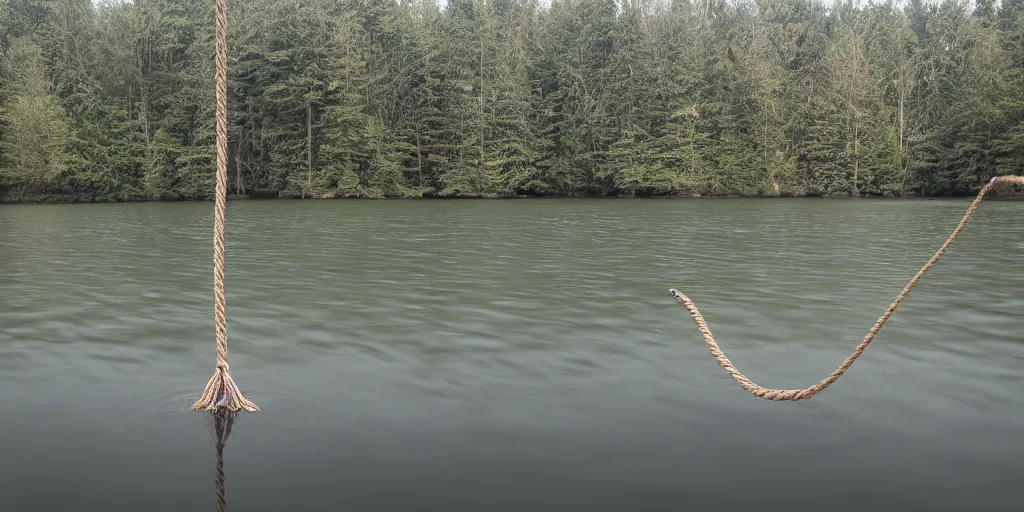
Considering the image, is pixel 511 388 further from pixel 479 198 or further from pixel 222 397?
pixel 479 198

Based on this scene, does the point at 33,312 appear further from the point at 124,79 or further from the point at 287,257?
the point at 124,79

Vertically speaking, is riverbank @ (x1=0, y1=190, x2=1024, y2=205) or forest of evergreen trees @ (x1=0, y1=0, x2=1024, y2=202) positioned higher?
forest of evergreen trees @ (x1=0, y1=0, x2=1024, y2=202)

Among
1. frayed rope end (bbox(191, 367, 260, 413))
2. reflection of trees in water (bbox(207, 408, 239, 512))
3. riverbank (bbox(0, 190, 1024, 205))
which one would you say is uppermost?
riverbank (bbox(0, 190, 1024, 205))

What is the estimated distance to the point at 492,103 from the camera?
224 feet

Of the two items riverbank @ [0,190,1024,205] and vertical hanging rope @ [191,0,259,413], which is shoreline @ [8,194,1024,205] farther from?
vertical hanging rope @ [191,0,259,413]

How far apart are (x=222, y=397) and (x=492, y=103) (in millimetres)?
61511

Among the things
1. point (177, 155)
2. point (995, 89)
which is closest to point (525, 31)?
point (177, 155)

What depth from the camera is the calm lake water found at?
6207 mm

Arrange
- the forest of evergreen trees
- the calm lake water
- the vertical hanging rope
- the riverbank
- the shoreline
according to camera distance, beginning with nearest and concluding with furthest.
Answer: the calm lake water
the vertical hanging rope
the riverbank
the shoreline
the forest of evergreen trees

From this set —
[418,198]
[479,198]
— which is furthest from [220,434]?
[418,198]

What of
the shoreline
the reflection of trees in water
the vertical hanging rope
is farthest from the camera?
the shoreline

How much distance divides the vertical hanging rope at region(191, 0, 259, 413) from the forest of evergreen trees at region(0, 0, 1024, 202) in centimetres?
5475

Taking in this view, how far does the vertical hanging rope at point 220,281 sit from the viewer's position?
729 cm

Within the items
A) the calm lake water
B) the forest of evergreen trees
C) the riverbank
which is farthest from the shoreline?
the calm lake water
